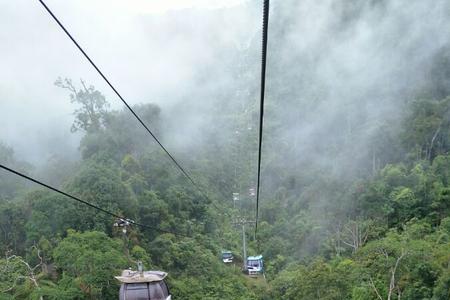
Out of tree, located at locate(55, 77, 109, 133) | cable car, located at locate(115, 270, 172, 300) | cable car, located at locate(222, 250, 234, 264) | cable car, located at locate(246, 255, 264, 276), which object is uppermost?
tree, located at locate(55, 77, 109, 133)

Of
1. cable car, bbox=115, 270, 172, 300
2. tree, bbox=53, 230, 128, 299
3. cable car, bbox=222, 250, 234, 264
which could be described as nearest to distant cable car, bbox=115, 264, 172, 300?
cable car, bbox=115, 270, 172, 300

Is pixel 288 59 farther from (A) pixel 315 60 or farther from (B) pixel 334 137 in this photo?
(B) pixel 334 137

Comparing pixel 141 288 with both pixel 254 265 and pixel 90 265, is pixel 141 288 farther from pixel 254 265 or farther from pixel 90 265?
pixel 254 265

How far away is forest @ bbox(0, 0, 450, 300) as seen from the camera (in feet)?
52.0

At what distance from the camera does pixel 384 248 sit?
54.7 ft

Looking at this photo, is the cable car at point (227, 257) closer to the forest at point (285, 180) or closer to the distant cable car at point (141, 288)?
the forest at point (285, 180)

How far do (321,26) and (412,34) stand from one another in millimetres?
10070

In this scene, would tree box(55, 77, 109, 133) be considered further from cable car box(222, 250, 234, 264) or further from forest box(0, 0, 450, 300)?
cable car box(222, 250, 234, 264)

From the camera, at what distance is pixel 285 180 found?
33.8 m

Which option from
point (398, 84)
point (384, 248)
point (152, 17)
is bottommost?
point (384, 248)

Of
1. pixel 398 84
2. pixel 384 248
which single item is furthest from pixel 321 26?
pixel 384 248

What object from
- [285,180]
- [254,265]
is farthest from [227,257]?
[285,180]

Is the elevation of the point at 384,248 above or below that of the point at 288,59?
below

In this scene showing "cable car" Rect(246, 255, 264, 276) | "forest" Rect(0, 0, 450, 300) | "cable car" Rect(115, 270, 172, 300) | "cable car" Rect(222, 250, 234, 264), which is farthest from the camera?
"cable car" Rect(222, 250, 234, 264)
